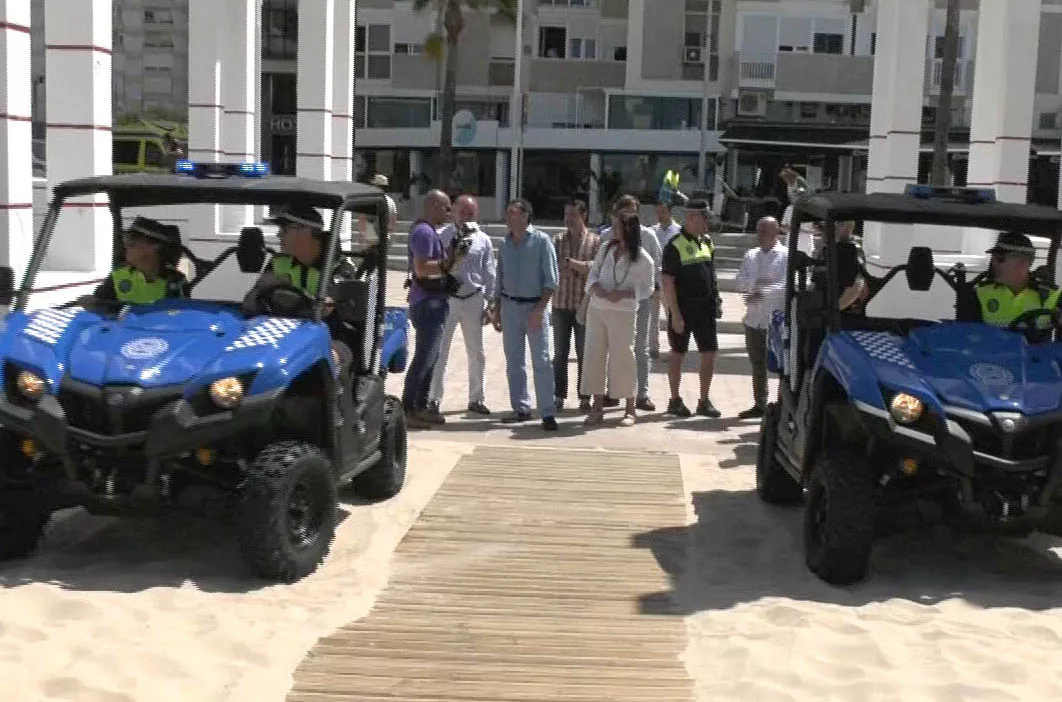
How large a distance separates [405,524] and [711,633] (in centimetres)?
244

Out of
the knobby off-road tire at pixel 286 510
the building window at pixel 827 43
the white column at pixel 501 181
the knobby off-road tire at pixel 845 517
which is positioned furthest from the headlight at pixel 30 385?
the building window at pixel 827 43

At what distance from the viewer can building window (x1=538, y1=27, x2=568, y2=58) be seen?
48.5 meters

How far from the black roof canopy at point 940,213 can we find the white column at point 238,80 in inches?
389

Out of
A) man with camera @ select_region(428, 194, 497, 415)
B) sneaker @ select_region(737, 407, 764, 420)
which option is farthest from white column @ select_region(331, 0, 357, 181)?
sneaker @ select_region(737, 407, 764, 420)

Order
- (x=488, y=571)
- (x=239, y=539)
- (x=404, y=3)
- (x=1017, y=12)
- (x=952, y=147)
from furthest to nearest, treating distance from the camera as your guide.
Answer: (x=404, y=3)
(x=952, y=147)
(x=1017, y=12)
(x=488, y=571)
(x=239, y=539)

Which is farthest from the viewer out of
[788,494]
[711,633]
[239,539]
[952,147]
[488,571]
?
[952,147]

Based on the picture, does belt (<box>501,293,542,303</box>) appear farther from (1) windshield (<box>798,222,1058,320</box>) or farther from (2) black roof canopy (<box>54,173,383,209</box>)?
(2) black roof canopy (<box>54,173,383,209</box>)

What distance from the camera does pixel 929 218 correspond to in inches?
298

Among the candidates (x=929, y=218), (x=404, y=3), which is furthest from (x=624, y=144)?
(x=929, y=218)

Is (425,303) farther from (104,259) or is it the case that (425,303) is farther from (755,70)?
(755,70)

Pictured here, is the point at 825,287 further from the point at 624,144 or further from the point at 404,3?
the point at 404,3

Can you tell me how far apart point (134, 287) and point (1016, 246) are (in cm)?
470

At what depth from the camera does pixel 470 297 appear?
39.2ft

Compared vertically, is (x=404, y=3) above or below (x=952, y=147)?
above
